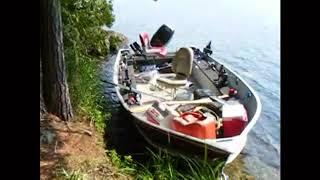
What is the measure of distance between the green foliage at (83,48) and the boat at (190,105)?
1.50 feet

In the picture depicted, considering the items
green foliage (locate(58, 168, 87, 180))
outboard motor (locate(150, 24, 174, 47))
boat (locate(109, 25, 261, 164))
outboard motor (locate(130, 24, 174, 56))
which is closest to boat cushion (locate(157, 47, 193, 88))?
boat (locate(109, 25, 261, 164))

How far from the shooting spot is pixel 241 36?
55.3 ft

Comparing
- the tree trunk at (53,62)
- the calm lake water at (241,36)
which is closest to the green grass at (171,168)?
the tree trunk at (53,62)

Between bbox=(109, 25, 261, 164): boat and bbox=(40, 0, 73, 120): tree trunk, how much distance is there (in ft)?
4.18

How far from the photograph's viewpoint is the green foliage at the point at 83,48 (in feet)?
21.1

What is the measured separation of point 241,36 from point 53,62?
1248 cm

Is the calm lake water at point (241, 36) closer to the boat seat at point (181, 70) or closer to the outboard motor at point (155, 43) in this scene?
the boat seat at point (181, 70)

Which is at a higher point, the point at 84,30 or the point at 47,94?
the point at 84,30

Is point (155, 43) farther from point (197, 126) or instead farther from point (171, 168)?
point (171, 168)

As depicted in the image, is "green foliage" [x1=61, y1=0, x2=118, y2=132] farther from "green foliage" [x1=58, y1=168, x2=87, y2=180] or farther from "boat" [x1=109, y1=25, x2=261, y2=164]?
"green foliage" [x1=58, y1=168, x2=87, y2=180]
